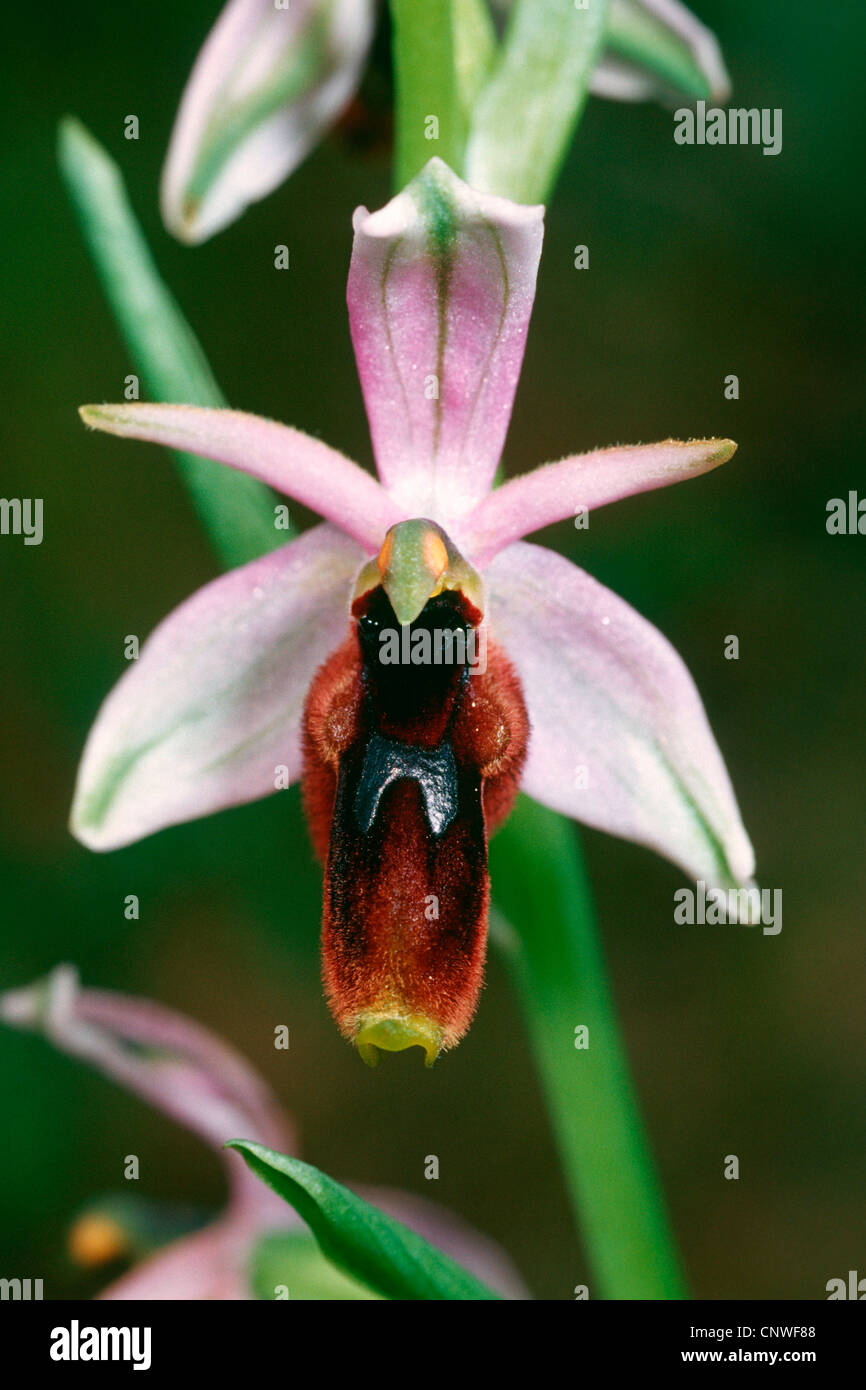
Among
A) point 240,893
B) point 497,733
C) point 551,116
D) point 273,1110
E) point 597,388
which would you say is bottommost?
point 273,1110

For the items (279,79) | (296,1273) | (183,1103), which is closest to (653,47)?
(279,79)

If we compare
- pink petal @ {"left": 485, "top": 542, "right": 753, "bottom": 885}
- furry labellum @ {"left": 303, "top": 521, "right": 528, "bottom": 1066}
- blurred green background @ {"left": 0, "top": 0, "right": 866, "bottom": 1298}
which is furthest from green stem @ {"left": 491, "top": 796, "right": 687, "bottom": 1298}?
blurred green background @ {"left": 0, "top": 0, "right": 866, "bottom": 1298}

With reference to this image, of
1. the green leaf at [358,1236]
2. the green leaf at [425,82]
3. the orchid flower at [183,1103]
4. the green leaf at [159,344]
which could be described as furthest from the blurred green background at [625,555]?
the green leaf at [358,1236]

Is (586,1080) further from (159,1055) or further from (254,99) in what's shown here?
(254,99)

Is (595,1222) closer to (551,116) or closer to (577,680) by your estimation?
(577,680)

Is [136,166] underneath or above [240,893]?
above
